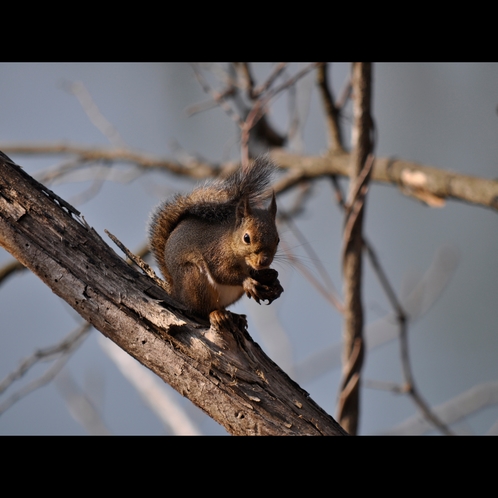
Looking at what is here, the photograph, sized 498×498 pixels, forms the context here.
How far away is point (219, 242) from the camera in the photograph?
2090 mm

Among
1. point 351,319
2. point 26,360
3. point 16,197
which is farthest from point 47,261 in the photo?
point 351,319

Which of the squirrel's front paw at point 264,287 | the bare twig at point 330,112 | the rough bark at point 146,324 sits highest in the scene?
the bare twig at point 330,112

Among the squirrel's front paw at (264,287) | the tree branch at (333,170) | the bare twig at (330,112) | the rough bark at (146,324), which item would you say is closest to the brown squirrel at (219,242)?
the squirrel's front paw at (264,287)

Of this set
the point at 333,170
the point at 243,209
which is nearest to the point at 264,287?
the point at 243,209

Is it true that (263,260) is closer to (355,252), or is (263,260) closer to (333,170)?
(355,252)

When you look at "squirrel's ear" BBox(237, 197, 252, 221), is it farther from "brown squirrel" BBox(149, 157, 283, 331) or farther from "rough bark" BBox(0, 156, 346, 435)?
"rough bark" BBox(0, 156, 346, 435)

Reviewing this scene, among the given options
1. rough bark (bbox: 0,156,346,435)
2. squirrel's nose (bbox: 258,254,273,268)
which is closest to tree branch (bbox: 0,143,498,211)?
squirrel's nose (bbox: 258,254,273,268)

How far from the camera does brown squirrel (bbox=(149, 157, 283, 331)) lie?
1.92 m

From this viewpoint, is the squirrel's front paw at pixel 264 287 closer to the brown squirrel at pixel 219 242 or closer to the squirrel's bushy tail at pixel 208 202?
the brown squirrel at pixel 219 242

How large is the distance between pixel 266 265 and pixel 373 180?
1176 mm

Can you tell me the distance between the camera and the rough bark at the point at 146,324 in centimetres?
147

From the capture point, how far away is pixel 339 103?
3.07 metres

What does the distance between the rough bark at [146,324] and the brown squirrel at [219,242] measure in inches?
9.2

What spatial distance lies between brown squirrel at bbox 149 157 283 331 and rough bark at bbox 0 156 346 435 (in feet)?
0.77
